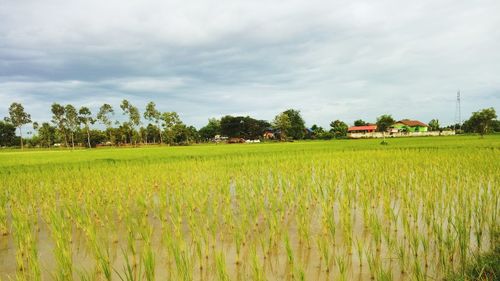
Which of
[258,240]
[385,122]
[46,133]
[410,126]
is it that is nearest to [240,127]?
[385,122]

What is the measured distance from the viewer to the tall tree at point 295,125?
66.7 metres

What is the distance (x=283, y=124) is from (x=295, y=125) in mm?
6521

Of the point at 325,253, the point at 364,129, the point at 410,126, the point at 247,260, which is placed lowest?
the point at 247,260

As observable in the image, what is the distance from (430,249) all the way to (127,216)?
3725mm

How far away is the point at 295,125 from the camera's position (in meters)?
67.6

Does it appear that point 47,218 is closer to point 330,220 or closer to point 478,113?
point 330,220

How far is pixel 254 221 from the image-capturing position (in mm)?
4133

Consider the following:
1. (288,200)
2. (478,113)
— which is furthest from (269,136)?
(288,200)

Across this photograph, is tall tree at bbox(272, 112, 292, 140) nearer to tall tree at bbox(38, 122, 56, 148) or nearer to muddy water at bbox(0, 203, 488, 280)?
tall tree at bbox(38, 122, 56, 148)

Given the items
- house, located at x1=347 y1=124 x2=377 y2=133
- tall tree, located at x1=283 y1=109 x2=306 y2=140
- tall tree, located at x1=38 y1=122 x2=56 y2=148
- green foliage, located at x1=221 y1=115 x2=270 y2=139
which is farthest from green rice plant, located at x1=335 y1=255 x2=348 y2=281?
tall tree, located at x1=38 y1=122 x2=56 y2=148

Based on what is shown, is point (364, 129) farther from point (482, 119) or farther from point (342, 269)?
point (342, 269)

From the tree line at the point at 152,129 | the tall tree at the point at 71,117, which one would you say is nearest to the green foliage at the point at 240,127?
the tree line at the point at 152,129

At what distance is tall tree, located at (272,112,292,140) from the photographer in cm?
6181

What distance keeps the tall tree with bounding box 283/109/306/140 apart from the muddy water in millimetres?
62063
